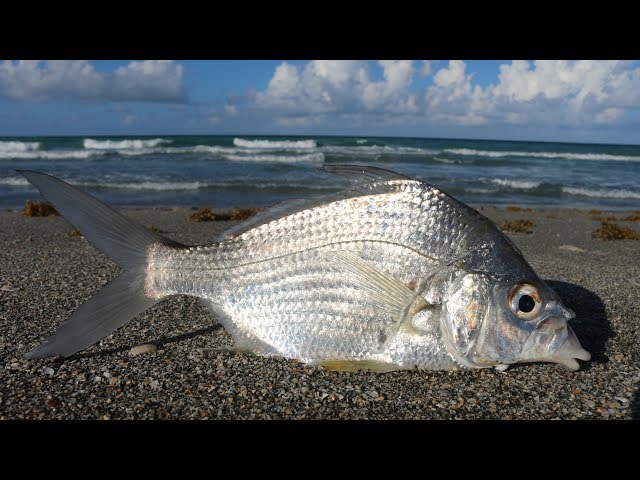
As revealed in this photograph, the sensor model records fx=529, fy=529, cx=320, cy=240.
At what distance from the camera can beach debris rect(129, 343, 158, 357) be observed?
11.7 feet

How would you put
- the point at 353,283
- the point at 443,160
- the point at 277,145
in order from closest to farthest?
the point at 353,283, the point at 443,160, the point at 277,145

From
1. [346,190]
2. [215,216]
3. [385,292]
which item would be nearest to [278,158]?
[215,216]

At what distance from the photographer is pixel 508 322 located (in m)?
2.80

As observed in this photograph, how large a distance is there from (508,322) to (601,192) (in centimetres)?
2152

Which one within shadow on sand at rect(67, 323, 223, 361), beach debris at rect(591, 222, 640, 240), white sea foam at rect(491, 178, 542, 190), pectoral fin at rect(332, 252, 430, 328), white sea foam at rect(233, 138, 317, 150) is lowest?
shadow on sand at rect(67, 323, 223, 361)

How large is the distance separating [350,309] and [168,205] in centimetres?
1234

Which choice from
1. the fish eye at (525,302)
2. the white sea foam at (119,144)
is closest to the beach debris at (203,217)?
the fish eye at (525,302)

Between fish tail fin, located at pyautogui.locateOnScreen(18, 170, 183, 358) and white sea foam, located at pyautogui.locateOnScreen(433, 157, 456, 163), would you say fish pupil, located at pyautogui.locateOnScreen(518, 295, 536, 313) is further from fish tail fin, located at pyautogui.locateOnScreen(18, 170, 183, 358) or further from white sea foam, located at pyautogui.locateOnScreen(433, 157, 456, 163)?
white sea foam, located at pyautogui.locateOnScreen(433, 157, 456, 163)

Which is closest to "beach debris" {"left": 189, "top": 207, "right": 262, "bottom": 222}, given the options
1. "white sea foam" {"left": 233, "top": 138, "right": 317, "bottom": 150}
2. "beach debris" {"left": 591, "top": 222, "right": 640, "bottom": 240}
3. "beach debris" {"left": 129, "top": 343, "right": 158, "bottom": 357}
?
"beach debris" {"left": 591, "top": 222, "right": 640, "bottom": 240}

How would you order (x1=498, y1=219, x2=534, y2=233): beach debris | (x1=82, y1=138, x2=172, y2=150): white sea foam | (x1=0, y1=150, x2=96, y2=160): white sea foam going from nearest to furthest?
(x1=498, y1=219, x2=534, y2=233): beach debris < (x1=0, y1=150, x2=96, y2=160): white sea foam < (x1=82, y1=138, x2=172, y2=150): white sea foam

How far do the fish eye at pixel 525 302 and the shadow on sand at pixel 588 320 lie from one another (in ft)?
3.10

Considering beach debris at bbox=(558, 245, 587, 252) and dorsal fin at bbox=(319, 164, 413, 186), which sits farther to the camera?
beach debris at bbox=(558, 245, 587, 252)

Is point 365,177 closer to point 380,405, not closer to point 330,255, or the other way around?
point 330,255

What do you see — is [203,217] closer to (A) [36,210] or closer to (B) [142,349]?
(A) [36,210]
